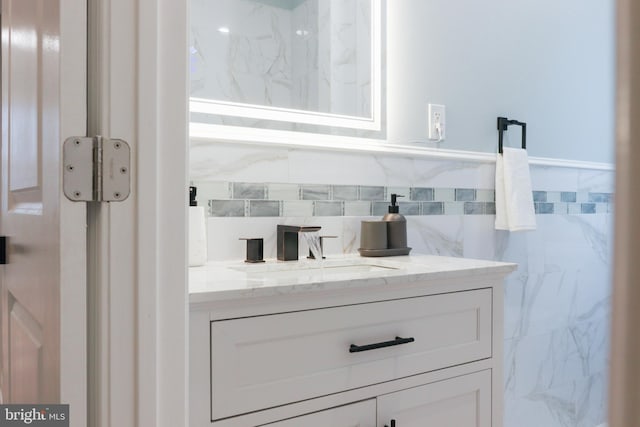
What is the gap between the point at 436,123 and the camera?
1.82 meters

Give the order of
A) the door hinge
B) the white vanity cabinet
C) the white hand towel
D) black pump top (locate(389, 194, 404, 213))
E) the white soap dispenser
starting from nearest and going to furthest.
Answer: the door hinge < the white vanity cabinet < the white soap dispenser < black pump top (locate(389, 194, 404, 213)) < the white hand towel

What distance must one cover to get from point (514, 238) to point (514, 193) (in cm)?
22

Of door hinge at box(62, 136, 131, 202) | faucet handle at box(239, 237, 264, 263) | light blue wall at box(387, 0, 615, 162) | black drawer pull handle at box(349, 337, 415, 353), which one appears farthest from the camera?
light blue wall at box(387, 0, 615, 162)

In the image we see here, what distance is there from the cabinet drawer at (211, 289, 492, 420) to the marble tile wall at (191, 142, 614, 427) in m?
0.50

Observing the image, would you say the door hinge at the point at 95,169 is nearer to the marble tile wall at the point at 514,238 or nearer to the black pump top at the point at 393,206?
the marble tile wall at the point at 514,238

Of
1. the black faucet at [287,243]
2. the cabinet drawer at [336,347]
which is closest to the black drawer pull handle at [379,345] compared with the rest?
the cabinet drawer at [336,347]

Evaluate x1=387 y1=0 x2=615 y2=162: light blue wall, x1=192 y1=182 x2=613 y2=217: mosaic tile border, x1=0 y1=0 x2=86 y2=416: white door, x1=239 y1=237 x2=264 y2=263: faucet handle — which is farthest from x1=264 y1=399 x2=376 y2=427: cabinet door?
x1=387 y1=0 x2=615 y2=162: light blue wall

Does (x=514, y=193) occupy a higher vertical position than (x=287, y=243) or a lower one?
higher

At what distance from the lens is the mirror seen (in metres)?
1.45

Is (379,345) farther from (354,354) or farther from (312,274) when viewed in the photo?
(312,274)

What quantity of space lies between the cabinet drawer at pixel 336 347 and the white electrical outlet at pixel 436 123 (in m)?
0.72

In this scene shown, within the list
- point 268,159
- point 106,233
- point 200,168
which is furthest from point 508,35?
point 106,233

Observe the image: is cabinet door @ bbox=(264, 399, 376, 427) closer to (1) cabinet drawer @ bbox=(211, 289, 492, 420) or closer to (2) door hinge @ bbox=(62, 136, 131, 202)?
(1) cabinet drawer @ bbox=(211, 289, 492, 420)

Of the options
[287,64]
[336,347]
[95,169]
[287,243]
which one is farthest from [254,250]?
[95,169]
